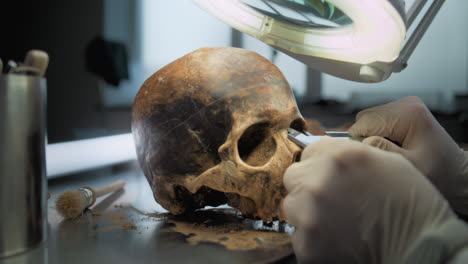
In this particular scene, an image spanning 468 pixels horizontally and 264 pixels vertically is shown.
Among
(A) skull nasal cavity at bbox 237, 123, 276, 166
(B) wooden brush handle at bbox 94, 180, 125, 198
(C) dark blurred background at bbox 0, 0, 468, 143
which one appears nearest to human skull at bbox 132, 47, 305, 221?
(A) skull nasal cavity at bbox 237, 123, 276, 166

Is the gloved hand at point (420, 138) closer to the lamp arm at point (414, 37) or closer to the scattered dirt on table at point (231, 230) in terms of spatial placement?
the lamp arm at point (414, 37)

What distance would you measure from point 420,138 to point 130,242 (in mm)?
881

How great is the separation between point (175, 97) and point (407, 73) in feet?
7.11

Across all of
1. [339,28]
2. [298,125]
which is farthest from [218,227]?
[339,28]

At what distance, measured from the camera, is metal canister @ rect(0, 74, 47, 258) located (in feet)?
2.41

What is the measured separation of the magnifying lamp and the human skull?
12 centimetres

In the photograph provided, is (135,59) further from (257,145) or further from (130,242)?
(130,242)

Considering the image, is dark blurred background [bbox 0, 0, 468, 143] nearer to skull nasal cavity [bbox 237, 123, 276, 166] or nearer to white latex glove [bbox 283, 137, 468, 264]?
skull nasal cavity [bbox 237, 123, 276, 166]

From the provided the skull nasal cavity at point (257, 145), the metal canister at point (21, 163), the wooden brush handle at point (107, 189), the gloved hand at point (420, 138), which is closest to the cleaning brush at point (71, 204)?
the wooden brush handle at point (107, 189)

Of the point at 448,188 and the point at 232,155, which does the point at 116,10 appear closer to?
the point at 232,155

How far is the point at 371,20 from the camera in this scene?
31.8 inches

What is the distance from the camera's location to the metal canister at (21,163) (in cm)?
73

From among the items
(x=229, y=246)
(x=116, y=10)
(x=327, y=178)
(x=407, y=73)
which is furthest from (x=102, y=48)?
(x=407, y=73)

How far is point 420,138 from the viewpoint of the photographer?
1.15 m
